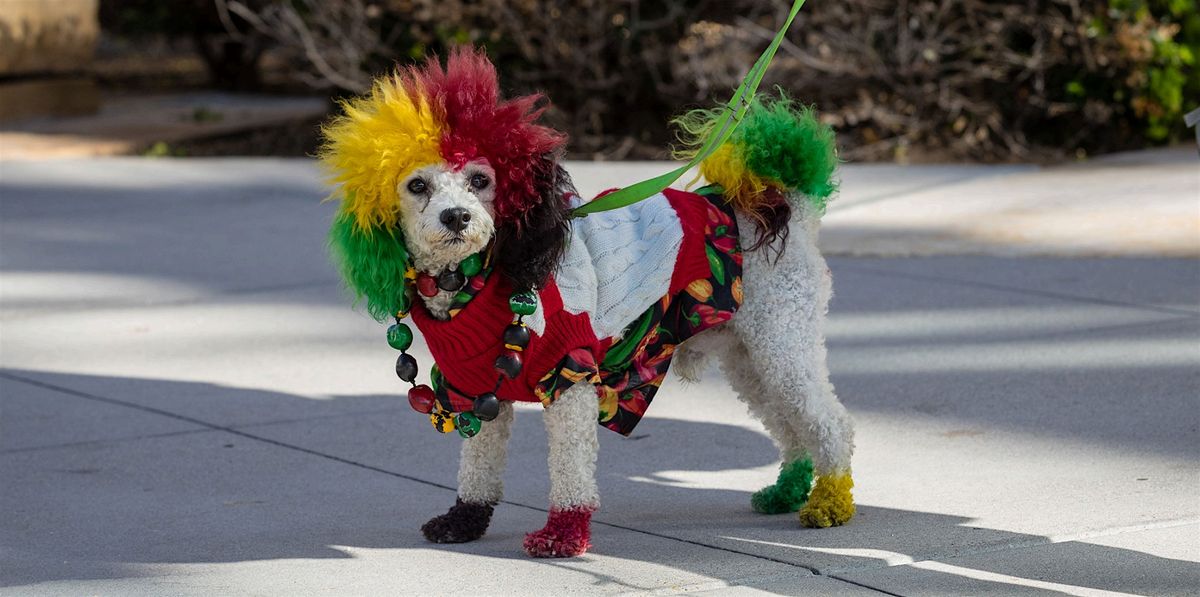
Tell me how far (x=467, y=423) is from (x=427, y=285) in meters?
0.38

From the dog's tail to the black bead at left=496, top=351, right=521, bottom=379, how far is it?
783 millimetres

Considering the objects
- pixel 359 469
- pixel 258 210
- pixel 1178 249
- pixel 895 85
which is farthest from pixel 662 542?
pixel 895 85

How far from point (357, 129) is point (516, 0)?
7500mm

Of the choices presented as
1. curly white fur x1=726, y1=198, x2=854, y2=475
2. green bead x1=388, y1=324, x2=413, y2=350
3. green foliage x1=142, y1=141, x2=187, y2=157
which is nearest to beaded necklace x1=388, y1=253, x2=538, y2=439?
green bead x1=388, y1=324, x2=413, y2=350

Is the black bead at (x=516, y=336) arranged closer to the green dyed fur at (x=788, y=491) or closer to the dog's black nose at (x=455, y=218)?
the dog's black nose at (x=455, y=218)

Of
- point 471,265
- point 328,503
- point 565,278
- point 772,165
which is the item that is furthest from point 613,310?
point 328,503

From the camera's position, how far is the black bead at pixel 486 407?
3754mm

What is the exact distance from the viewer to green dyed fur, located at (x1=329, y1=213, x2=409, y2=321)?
145 inches

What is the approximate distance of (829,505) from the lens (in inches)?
161

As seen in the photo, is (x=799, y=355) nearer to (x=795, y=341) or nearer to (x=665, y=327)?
(x=795, y=341)

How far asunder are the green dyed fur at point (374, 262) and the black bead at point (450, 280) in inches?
3.9

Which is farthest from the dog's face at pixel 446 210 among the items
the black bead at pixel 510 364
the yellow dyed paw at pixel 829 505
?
the yellow dyed paw at pixel 829 505

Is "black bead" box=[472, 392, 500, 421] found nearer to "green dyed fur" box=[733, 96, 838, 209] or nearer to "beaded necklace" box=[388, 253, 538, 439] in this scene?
"beaded necklace" box=[388, 253, 538, 439]

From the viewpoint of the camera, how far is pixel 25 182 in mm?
10234
